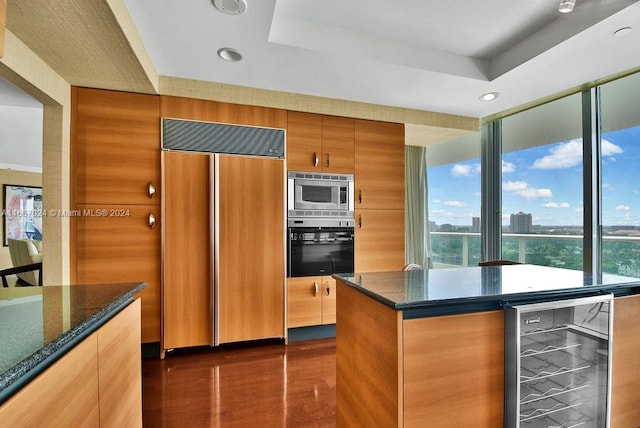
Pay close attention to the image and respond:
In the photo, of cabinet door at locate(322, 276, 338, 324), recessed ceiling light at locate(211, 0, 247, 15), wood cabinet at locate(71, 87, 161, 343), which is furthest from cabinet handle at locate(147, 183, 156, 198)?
cabinet door at locate(322, 276, 338, 324)

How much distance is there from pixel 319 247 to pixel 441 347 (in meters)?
2.01

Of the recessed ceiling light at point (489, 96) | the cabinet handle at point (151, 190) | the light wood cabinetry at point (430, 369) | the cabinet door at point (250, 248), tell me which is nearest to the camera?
the light wood cabinetry at point (430, 369)

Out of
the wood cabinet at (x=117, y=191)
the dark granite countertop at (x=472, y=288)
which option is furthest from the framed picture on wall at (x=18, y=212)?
the dark granite countertop at (x=472, y=288)

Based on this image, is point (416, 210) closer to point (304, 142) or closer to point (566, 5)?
point (304, 142)

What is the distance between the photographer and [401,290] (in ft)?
4.63

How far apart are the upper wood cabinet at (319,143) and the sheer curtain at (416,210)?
233 cm

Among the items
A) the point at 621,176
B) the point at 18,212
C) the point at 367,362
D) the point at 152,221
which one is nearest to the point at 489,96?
the point at 621,176

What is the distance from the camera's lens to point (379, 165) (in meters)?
3.47

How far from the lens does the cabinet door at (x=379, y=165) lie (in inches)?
134

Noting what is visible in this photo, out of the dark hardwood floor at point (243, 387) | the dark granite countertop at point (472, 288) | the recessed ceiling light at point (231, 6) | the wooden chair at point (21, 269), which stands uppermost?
the recessed ceiling light at point (231, 6)

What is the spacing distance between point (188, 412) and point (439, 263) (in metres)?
4.40

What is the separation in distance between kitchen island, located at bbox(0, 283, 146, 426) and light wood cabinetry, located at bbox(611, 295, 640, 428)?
2.41 m

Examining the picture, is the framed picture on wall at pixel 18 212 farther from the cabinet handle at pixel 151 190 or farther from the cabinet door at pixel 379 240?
the cabinet door at pixel 379 240

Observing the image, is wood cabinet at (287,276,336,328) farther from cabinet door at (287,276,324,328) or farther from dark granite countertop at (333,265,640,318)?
dark granite countertop at (333,265,640,318)
